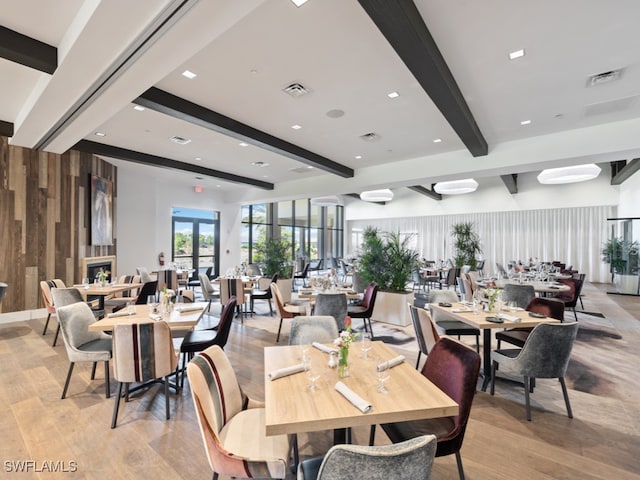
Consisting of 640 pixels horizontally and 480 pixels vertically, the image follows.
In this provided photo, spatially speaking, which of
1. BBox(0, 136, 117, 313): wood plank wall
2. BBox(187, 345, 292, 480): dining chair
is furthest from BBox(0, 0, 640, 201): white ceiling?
BBox(187, 345, 292, 480): dining chair

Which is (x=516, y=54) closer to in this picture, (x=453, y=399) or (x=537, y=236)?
(x=453, y=399)

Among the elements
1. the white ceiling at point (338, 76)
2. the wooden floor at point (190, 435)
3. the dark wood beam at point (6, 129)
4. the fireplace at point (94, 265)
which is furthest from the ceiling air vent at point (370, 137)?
the dark wood beam at point (6, 129)

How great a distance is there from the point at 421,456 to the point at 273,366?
1153 millimetres

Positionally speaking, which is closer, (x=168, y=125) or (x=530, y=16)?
(x=530, y=16)

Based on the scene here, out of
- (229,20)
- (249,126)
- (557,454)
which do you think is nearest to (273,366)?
(557,454)

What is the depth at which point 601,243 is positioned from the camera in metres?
11.1

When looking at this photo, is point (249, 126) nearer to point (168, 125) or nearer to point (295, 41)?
point (168, 125)

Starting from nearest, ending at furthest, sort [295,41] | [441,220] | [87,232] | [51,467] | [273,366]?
[273,366] < [51,467] < [295,41] < [87,232] < [441,220]

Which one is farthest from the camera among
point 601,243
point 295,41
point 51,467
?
point 601,243

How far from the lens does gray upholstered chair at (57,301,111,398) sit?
9.87ft

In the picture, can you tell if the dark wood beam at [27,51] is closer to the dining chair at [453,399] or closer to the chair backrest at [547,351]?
the dining chair at [453,399]

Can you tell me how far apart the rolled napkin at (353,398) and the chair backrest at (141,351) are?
1745mm

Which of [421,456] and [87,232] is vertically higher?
[87,232]

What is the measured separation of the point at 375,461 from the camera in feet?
3.41
